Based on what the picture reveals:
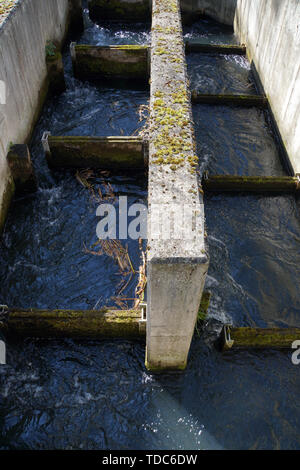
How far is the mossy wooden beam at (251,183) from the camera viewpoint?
10.1 metres

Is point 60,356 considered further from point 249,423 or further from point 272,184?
point 272,184

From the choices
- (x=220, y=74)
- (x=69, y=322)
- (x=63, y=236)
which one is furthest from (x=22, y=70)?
(x=220, y=74)

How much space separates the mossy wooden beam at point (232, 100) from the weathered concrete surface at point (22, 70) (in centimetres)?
529

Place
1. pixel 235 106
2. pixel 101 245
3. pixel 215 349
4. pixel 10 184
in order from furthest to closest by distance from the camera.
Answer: pixel 235 106 < pixel 10 184 < pixel 101 245 < pixel 215 349

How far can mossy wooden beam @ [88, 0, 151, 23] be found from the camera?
17.6 m

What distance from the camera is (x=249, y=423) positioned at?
6684 millimetres

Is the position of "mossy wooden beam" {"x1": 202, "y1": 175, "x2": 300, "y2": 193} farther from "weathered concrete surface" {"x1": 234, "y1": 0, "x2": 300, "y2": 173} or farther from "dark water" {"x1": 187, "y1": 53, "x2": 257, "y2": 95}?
"dark water" {"x1": 187, "y1": 53, "x2": 257, "y2": 95}

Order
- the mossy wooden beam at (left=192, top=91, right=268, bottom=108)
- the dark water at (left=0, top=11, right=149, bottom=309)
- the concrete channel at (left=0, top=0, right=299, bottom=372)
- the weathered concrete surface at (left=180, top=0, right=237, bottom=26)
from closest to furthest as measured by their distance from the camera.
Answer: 1. the concrete channel at (left=0, top=0, right=299, bottom=372)
2. the dark water at (left=0, top=11, right=149, bottom=309)
3. the mossy wooden beam at (left=192, top=91, right=268, bottom=108)
4. the weathered concrete surface at (left=180, top=0, right=237, bottom=26)

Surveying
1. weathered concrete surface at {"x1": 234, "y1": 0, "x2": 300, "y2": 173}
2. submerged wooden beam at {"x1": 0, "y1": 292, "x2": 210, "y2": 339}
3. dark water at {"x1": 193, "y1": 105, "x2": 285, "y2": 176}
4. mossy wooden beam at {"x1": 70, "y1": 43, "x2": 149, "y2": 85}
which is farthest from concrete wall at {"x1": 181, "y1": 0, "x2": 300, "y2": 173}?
submerged wooden beam at {"x1": 0, "y1": 292, "x2": 210, "y2": 339}

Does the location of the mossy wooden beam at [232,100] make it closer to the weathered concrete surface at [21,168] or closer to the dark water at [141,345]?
the dark water at [141,345]

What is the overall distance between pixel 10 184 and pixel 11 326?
4.40m

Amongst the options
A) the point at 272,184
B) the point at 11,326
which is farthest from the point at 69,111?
the point at 11,326

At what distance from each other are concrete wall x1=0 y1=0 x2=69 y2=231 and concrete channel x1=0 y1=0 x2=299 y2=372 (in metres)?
0.05

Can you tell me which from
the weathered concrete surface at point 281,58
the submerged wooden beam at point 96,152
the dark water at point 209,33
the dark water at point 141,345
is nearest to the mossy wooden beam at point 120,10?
the dark water at point 209,33
